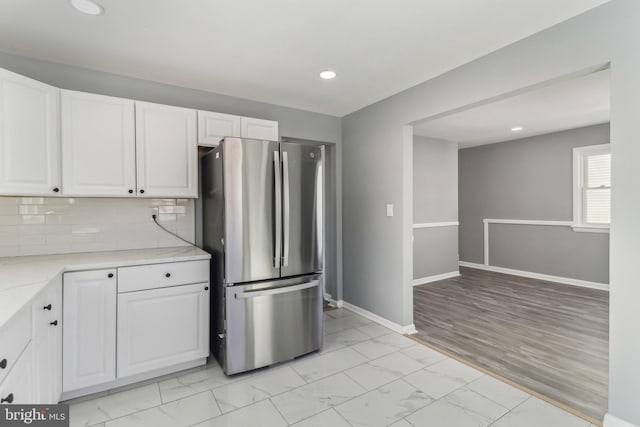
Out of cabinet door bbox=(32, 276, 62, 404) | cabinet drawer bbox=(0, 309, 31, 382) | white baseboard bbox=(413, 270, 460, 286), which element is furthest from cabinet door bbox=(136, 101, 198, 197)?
white baseboard bbox=(413, 270, 460, 286)

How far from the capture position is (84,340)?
2008 millimetres

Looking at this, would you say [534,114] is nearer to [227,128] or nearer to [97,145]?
[227,128]

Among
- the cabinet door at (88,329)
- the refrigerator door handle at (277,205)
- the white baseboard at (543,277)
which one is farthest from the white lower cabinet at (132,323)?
the white baseboard at (543,277)

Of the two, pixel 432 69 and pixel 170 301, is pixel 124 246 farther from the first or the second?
pixel 432 69

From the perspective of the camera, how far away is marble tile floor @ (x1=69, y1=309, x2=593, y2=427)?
1856 mm

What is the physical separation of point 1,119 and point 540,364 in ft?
13.6

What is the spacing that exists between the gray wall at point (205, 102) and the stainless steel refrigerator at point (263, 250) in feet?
2.51

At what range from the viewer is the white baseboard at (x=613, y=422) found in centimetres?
167

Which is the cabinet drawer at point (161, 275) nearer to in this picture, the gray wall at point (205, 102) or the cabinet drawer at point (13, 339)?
the gray wall at point (205, 102)

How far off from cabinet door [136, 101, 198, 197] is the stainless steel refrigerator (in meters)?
0.17

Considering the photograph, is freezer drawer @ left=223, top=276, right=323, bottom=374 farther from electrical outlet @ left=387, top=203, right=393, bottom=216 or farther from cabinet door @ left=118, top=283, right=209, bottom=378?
electrical outlet @ left=387, top=203, right=393, bottom=216

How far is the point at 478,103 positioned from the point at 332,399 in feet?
7.97

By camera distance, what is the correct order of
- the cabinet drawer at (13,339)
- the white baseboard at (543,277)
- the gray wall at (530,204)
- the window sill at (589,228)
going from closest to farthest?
the cabinet drawer at (13,339), the window sill at (589,228), the white baseboard at (543,277), the gray wall at (530,204)

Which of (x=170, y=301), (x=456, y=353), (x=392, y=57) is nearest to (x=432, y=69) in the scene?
(x=392, y=57)
